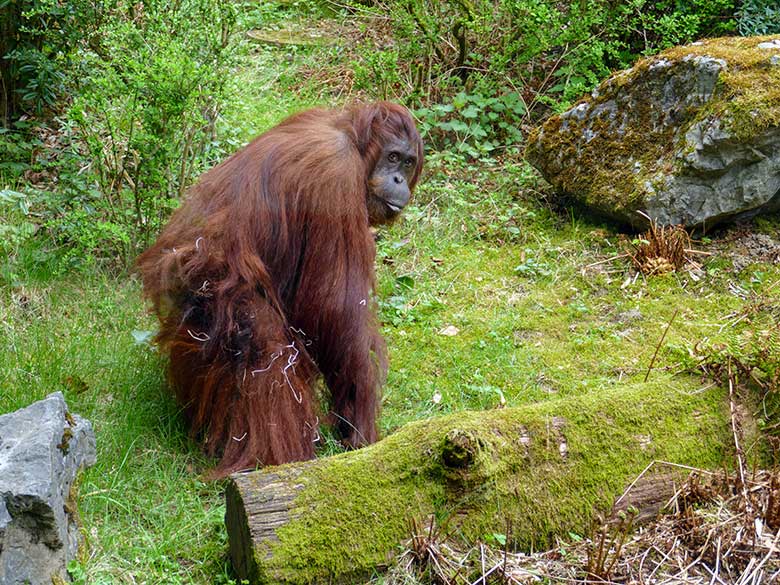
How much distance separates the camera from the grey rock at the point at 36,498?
8.24ft

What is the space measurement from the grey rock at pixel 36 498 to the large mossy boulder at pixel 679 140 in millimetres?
3685

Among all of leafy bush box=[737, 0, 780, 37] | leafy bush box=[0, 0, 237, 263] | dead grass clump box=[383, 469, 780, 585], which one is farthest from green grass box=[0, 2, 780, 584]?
leafy bush box=[737, 0, 780, 37]

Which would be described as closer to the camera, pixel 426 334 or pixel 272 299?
pixel 272 299

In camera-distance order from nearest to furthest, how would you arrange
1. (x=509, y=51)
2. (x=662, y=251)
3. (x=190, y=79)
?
(x=190, y=79) < (x=662, y=251) < (x=509, y=51)

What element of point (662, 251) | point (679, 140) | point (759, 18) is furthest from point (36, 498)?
point (759, 18)

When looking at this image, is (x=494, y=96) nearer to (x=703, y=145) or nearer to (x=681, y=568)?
(x=703, y=145)

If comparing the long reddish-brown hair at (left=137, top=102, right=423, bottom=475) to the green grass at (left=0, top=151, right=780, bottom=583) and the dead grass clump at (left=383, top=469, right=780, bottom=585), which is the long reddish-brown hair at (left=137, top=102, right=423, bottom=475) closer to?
the green grass at (left=0, top=151, right=780, bottom=583)

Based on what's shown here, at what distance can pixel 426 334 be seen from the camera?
15.9 feet

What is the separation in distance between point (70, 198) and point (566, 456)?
136 inches

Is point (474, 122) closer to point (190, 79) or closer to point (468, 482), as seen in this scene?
point (190, 79)

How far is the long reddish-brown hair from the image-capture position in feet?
11.5

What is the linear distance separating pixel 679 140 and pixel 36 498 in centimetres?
415

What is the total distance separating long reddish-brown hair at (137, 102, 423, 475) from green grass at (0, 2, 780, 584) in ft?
0.99

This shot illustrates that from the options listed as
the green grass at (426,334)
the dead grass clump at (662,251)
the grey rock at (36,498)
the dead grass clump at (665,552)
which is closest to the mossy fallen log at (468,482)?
the dead grass clump at (665,552)
